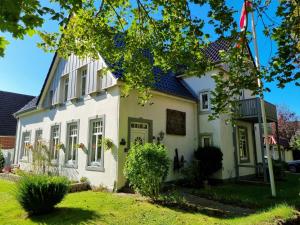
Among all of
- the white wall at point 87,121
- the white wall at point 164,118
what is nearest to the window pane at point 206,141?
the white wall at point 164,118

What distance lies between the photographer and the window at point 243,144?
17089 mm

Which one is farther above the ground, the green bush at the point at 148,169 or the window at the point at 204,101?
the window at the point at 204,101

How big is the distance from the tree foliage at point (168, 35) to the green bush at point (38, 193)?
4376mm

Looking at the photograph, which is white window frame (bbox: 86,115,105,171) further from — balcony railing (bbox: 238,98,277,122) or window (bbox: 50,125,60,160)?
balcony railing (bbox: 238,98,277,122)

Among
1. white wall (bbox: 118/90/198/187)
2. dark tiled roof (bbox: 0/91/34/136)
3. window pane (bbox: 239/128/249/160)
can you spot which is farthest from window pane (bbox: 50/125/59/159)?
window pane (bbox: 239/128/249/160)

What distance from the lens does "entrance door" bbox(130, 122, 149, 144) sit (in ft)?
41.4

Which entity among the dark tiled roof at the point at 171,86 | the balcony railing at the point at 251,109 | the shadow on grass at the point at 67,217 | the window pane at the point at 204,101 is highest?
the dark tiled roof at the point at 171,86

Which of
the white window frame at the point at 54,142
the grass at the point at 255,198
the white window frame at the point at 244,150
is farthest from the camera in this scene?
the white window frame at the point at 244,150

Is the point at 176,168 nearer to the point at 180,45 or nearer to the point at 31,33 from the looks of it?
the point at 180,45

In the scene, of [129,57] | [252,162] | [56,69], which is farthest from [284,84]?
[56,69]

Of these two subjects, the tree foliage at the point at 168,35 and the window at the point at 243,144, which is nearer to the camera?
the tree foliage at the point at 168,35

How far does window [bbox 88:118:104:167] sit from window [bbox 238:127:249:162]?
9.23 meters

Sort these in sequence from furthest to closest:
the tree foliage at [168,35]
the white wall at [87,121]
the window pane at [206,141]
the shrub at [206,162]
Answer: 1. the window pane at [206,141]
2. the shrub at [206,162]
3. the white wall at [87,121]
4. the tree foliage at [168,35]

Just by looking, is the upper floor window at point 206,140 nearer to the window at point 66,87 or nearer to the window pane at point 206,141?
the window pane at point 206,141
